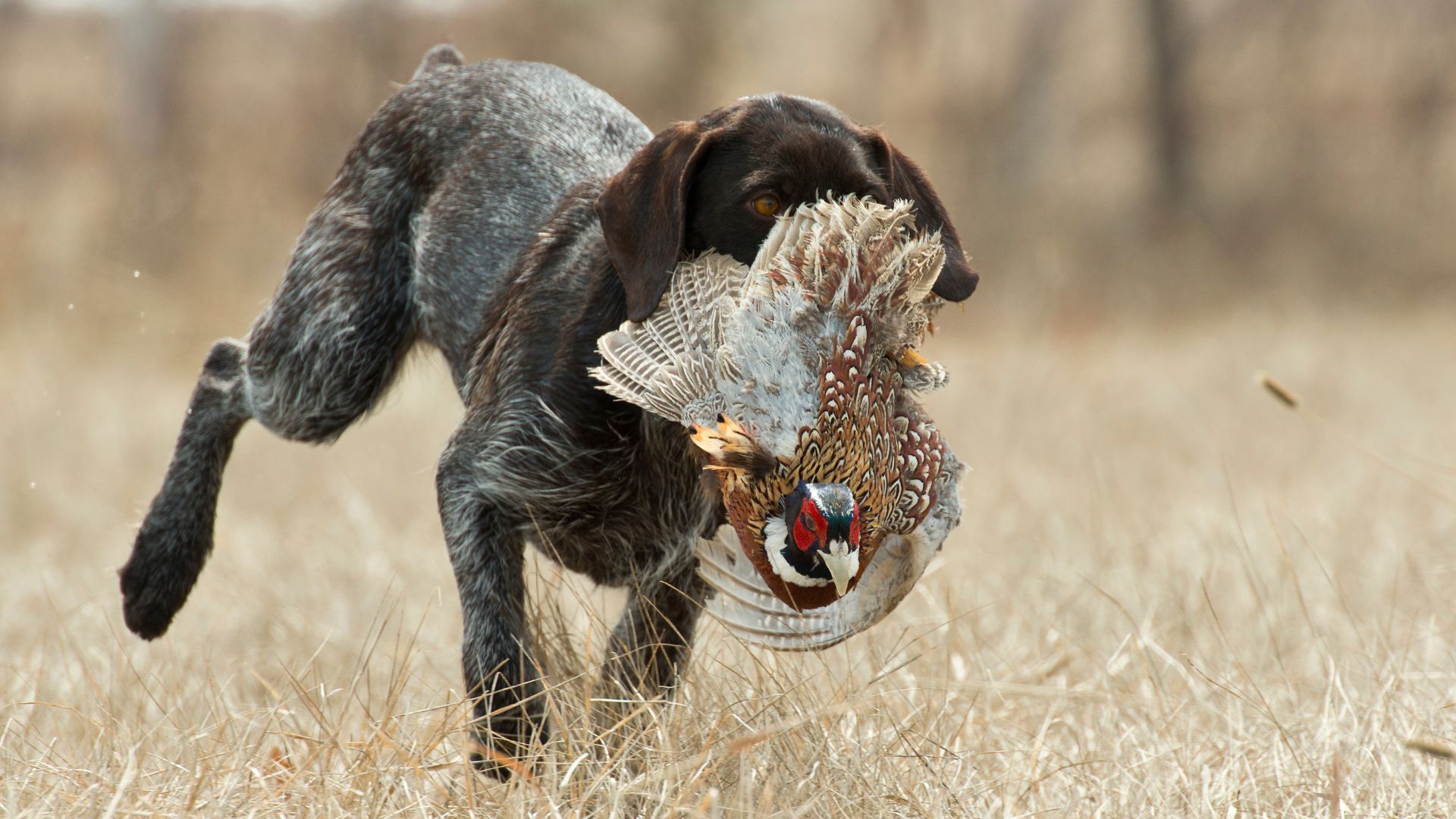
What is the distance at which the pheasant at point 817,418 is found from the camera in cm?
215

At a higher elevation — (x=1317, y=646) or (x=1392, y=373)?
(x=1317, y=646)

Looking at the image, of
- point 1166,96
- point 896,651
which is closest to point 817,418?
point 896,651

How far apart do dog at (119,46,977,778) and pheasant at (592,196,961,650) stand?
25 cm

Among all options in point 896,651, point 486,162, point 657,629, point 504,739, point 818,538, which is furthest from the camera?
point 486,162

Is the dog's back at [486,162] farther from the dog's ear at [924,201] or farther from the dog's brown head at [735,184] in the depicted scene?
the dog's ear at [924,201]

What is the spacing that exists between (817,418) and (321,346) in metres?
2.10

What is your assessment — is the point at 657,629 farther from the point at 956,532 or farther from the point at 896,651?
the point at 956,532

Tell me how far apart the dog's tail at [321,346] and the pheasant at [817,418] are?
1.64 m

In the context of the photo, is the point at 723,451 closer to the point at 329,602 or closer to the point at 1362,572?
the point at 329,602

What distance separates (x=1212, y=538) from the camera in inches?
218

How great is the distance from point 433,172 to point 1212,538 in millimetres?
3235

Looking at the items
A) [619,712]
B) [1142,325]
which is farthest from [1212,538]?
[1142,325]

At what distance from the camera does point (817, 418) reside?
7.09ft

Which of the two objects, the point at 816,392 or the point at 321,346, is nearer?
the point at 816,392
